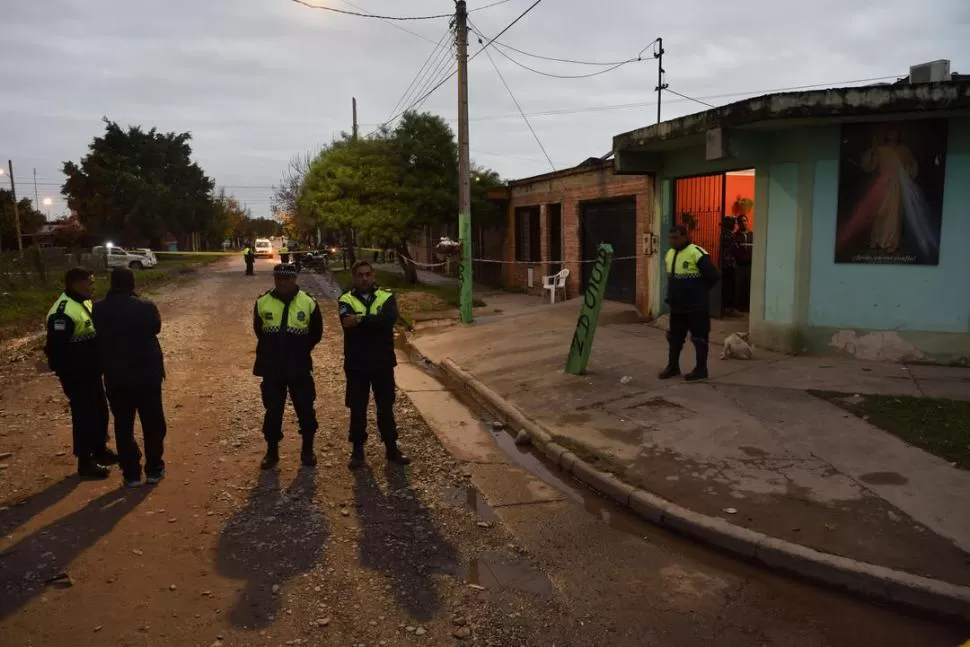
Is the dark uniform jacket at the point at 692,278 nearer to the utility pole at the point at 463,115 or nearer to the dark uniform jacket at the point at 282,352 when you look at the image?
the dark uniform jacket at the point at 282,352

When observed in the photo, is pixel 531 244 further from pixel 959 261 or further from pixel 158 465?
pixel 158 465

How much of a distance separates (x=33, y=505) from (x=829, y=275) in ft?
28.3

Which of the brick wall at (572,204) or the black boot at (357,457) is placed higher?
the brick wall at (572,204)

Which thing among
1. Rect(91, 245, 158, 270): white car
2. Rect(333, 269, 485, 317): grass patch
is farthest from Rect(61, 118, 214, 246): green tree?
Rect(333, 269, 485, 317): grass patch

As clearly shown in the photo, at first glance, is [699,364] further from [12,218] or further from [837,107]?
[12,218]

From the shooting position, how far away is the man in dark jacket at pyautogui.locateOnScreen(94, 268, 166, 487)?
203 inches

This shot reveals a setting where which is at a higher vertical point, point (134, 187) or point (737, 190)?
point (134, 187)

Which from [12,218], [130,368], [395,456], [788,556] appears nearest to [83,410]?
[130,368]

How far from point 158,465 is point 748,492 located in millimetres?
4502

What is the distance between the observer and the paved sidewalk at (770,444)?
4320 millimetres

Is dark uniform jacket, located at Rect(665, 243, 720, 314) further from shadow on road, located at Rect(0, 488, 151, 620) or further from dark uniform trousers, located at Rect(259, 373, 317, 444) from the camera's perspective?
shadow on road, located at Rect(0, 488, 151, 620)

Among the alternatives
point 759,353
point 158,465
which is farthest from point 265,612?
point 759,353

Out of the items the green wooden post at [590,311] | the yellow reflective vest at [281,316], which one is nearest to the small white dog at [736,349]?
the green wooden post at [590,311]

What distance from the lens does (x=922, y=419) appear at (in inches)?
243
